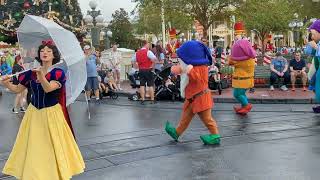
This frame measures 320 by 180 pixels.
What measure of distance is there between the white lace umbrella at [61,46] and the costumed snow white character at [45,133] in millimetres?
121

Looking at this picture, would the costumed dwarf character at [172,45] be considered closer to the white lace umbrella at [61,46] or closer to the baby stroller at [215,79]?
the baby stroller at [215,79]

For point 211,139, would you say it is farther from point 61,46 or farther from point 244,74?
point 244,74

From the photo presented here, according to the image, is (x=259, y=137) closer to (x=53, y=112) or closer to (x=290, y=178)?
(x=290, y=178)

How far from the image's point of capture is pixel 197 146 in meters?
8.40

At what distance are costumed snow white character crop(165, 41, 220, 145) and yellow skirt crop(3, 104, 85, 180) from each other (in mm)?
2795

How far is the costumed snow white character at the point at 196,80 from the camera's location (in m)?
8.23

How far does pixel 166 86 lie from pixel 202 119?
7054 mm

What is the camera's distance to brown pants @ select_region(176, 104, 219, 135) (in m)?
8.37

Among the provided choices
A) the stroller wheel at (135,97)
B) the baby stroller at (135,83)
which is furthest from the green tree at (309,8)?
the stroller wheel at (135,97)

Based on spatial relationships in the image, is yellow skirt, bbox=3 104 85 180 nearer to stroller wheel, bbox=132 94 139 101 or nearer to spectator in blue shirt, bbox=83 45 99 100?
spectator in blue shirt, bbox=83 45 99 100

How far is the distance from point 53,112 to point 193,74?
2.98 m

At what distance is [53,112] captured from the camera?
577 centimetres

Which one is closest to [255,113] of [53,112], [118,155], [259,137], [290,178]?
[259,137]

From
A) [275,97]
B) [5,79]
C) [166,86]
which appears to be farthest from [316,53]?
[5,79]
